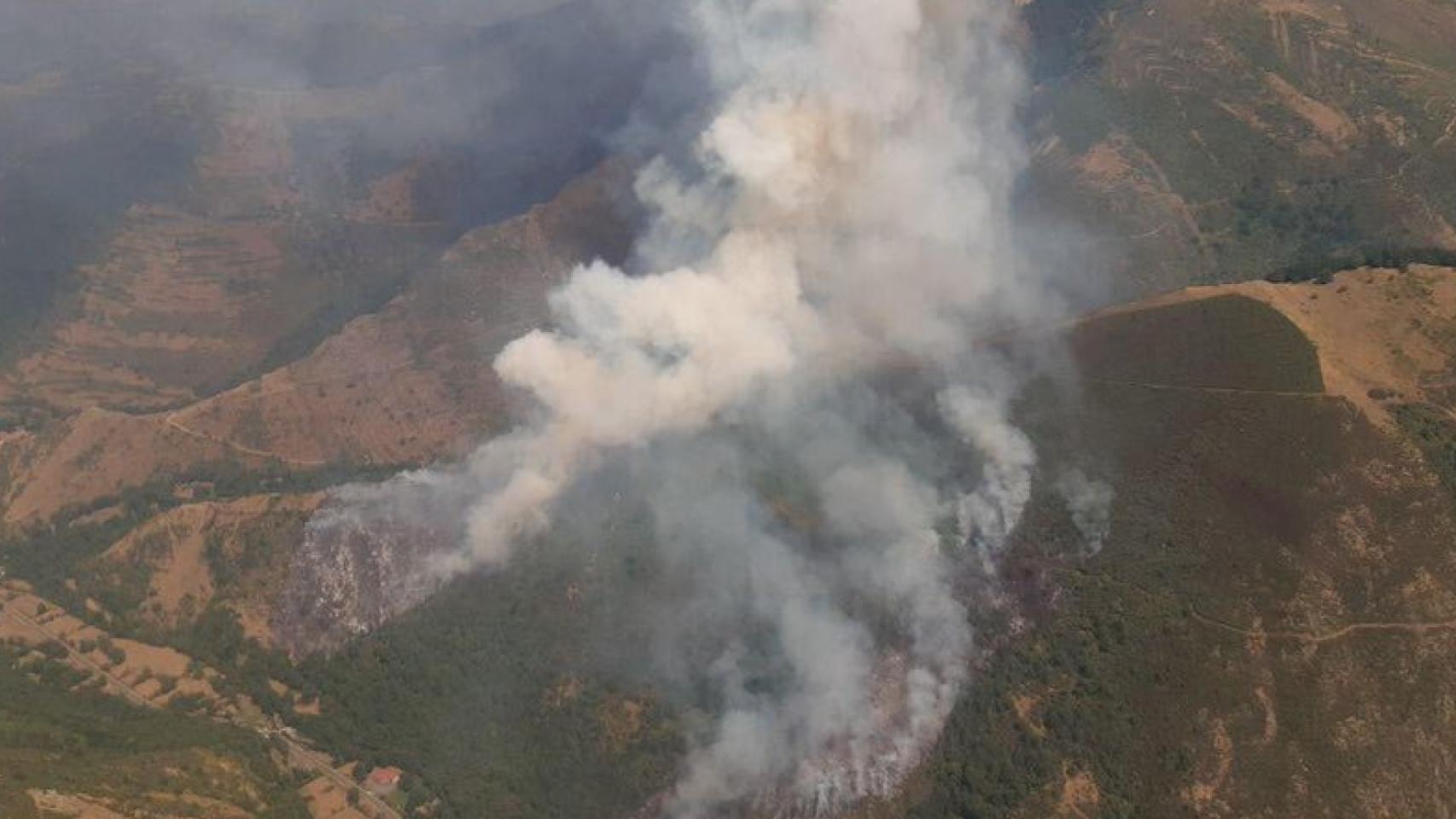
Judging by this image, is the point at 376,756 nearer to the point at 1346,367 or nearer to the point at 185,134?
the point at 1346,367

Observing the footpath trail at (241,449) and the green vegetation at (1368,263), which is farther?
the footpath trail at (241,449)

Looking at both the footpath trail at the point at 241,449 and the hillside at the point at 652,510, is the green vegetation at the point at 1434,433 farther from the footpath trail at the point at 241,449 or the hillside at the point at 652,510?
the footpath trail at the point at 241,449

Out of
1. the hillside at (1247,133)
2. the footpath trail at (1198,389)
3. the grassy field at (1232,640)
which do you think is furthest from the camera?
the hillside at (1247,133)

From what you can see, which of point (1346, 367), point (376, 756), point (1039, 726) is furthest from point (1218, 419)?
point (376, 756)

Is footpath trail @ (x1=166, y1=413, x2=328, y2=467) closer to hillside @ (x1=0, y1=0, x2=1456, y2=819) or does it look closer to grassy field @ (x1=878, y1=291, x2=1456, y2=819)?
hillside @ (x1=0, y1=0, x2=1456, y2=819)

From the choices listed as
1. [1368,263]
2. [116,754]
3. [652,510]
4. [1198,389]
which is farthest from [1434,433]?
[116,754]

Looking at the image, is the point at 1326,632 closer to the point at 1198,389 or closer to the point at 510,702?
the point at 1198,389

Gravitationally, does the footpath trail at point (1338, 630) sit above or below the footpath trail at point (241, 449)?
below

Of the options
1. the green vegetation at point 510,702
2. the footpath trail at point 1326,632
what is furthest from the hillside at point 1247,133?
the green vegetation at point 510,702
